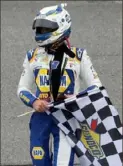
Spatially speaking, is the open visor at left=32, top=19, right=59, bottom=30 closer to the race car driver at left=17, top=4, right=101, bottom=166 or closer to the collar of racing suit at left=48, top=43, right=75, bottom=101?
the race car driver at left=17, top=4, right=101, bottom=166

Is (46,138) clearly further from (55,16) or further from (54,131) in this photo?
(55,16)

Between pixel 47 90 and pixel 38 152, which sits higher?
pixel 47 90

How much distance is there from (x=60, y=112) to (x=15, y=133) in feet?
8.56

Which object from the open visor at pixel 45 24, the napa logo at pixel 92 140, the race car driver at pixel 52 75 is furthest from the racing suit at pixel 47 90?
the open visor at pixel 45 24

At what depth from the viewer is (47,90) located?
15.4ft

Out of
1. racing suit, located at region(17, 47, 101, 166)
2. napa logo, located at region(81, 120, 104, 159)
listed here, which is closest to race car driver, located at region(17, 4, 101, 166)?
racing suit, located at region(17, 47, 101, 166)

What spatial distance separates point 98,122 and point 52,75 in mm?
490

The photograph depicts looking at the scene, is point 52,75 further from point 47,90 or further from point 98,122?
point 98,122

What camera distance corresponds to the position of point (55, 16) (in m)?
4.69

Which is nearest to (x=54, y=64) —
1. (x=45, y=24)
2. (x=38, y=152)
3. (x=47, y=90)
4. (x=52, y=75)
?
(x=52, y=75)

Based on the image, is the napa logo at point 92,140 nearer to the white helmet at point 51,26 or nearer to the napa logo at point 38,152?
the napa logo at point 38,152

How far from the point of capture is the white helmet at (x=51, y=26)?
15.2 feet

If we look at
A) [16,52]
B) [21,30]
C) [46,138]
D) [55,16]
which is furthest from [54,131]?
[21,30]

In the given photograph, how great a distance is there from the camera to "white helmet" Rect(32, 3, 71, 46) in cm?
464
